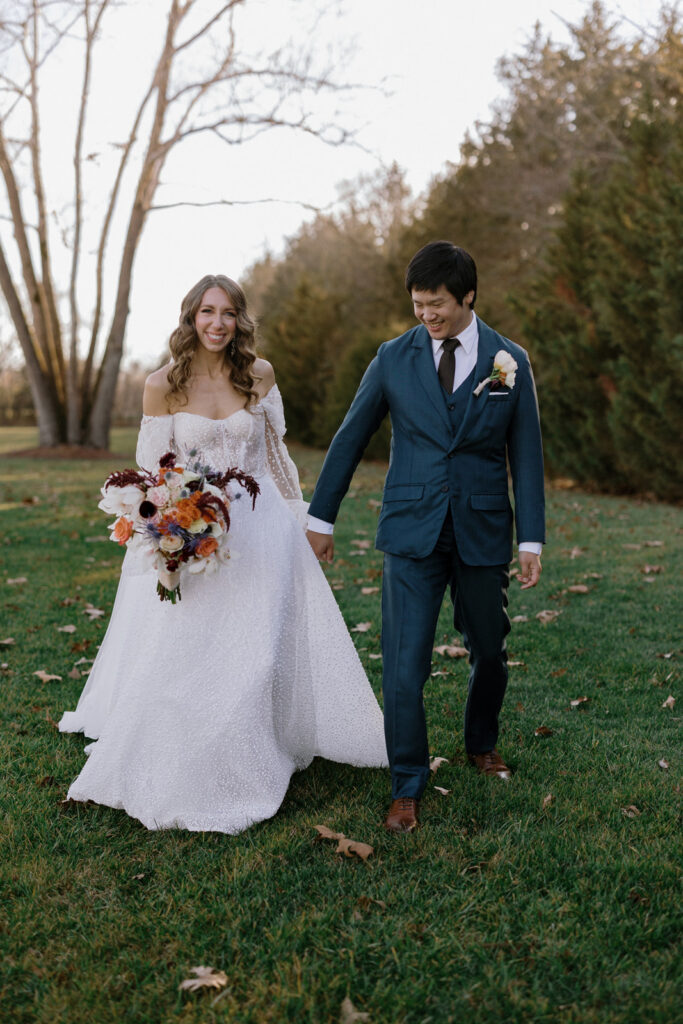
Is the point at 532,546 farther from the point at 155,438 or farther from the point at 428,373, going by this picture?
the point at 155,438

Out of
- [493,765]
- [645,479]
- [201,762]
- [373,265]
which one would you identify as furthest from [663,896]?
[373,265]

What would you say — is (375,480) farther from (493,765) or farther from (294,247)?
(294,247)

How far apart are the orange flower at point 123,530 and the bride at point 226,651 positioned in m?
0.15

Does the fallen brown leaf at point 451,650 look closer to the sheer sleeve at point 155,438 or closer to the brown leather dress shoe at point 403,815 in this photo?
the brown leather dress shoe at point 403,815

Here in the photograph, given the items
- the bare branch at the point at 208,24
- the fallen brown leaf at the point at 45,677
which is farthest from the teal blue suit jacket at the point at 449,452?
the bare branch at the point at 208,24

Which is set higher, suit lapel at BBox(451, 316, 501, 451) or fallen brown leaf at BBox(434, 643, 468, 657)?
suit lapel at BBox(451, 316, 501, 451)

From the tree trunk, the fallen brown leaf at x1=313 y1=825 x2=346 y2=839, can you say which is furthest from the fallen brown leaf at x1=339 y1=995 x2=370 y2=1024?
the tree trunk

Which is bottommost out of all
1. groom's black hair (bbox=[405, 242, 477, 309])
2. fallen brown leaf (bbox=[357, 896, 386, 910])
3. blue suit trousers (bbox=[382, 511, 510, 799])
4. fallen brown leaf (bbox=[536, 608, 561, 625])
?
fallen brown leaf (bbox=[357, 896, 386, 910])

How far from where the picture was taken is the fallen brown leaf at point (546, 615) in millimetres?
6640

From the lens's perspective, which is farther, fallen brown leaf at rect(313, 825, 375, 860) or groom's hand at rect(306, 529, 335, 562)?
groom's hand at rect(306, 529, 335, 562)

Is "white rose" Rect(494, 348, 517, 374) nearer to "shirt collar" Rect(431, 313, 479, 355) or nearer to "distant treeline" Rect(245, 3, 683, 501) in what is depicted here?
"shirt collar" Rect(431, 313, 479, 355)

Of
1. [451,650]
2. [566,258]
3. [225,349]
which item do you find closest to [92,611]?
[451,650]

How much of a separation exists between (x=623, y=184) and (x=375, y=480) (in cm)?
684

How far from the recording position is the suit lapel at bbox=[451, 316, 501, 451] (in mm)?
3449
